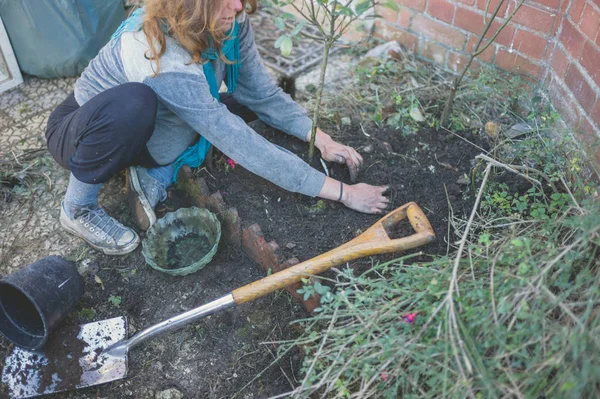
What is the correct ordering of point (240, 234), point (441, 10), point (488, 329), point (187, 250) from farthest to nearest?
point (441, 10)
point (187, 250)
point (240, 234)
point (488, 329)

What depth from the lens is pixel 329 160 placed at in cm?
236

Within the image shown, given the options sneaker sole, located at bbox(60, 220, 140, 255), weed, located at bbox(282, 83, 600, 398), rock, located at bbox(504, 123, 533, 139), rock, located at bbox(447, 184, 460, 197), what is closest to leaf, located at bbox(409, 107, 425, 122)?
rock, located at bbox(504, 123, 533, 139)

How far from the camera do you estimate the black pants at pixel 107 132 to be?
1.94 metres

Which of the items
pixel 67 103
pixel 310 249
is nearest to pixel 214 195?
pixel 310 249

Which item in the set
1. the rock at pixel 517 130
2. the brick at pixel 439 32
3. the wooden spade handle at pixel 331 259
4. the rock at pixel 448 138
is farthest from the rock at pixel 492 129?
the wooden spade handle at pixel 331 259

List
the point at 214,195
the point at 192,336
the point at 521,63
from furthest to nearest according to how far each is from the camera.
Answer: the point at 521,63 < the point at 214,195 < the point at 192,336

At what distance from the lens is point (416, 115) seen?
262cm

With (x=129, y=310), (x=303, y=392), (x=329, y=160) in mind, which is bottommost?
(x=129, y=310)

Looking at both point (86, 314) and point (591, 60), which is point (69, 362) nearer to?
point (86, 314)

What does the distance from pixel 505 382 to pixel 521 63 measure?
1.86m

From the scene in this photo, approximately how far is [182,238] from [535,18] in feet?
6.35

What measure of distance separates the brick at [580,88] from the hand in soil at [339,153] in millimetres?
950

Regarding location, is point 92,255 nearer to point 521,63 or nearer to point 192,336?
point 192,336

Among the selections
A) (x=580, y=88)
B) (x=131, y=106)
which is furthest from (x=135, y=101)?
(x=580, y=88)
